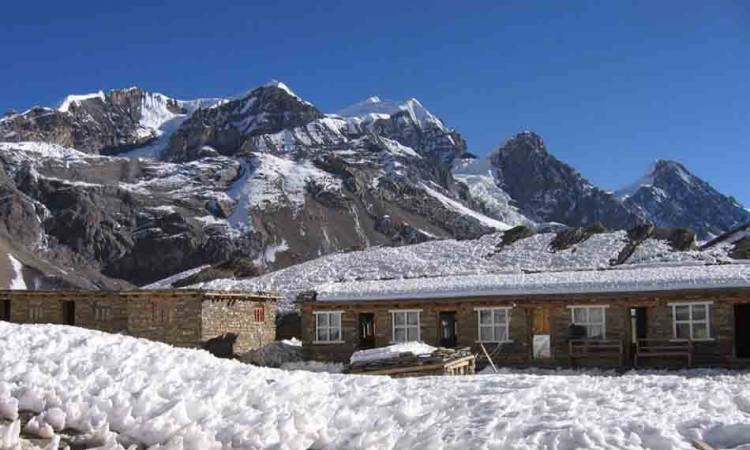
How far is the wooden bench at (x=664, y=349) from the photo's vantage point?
27.4m

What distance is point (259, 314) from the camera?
37.7 metres

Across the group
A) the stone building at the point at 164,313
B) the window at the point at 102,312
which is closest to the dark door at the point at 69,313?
the stone building at the point at 164,313

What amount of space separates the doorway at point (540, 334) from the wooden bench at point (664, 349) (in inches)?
120

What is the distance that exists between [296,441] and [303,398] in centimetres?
153

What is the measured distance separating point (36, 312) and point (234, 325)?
9.06 metres

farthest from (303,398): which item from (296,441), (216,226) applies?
(216,226)

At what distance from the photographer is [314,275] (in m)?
49.2

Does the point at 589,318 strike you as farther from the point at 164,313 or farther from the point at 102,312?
the point at 102,312

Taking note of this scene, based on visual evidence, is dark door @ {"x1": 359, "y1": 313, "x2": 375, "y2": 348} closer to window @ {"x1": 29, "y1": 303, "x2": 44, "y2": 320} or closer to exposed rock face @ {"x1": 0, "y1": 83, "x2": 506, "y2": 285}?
window @ {"x1": 29, "y1": 303, "x2": 44, "y2": 320}

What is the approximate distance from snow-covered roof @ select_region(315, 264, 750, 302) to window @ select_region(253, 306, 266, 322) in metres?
5.43

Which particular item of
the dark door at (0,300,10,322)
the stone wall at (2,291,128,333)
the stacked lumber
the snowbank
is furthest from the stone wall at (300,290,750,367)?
the snowbank

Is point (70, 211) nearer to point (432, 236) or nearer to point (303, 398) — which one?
point (432, 236)

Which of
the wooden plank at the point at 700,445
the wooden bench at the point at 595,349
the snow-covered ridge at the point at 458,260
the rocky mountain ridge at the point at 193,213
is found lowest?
the wooden bench at the point at 595,349

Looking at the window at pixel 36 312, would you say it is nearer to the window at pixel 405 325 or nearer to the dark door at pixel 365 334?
the dark door at pixel 365 334
